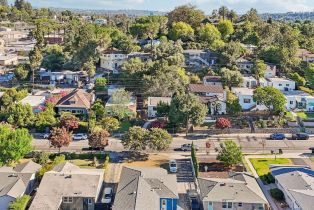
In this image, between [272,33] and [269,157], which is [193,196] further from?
[272,33]

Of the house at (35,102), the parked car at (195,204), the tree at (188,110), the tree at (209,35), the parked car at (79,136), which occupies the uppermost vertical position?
the tree at (209,35)

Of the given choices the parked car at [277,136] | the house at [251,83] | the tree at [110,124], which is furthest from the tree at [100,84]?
the parked car at [277,136]

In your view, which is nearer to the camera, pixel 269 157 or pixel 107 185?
pixel 107 185

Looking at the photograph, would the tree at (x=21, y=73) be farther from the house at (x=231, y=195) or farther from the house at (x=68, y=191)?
the house at (x=231, y=195)

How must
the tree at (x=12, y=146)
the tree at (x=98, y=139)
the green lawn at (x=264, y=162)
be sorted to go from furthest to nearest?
the tree at (x=98, y=139)
the green lawn at (x=264, y=162)
the tree at (x=12, y=146)

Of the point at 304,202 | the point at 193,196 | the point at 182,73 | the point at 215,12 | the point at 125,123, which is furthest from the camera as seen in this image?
the point at 215,12

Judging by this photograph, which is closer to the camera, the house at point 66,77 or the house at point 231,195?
the house at point 231,195

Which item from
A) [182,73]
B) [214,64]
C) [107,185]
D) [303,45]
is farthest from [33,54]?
[303,45]

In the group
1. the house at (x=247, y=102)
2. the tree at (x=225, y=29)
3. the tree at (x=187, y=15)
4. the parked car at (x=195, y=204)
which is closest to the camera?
the parked car at (x=195, y=204)

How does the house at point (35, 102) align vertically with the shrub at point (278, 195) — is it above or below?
above
